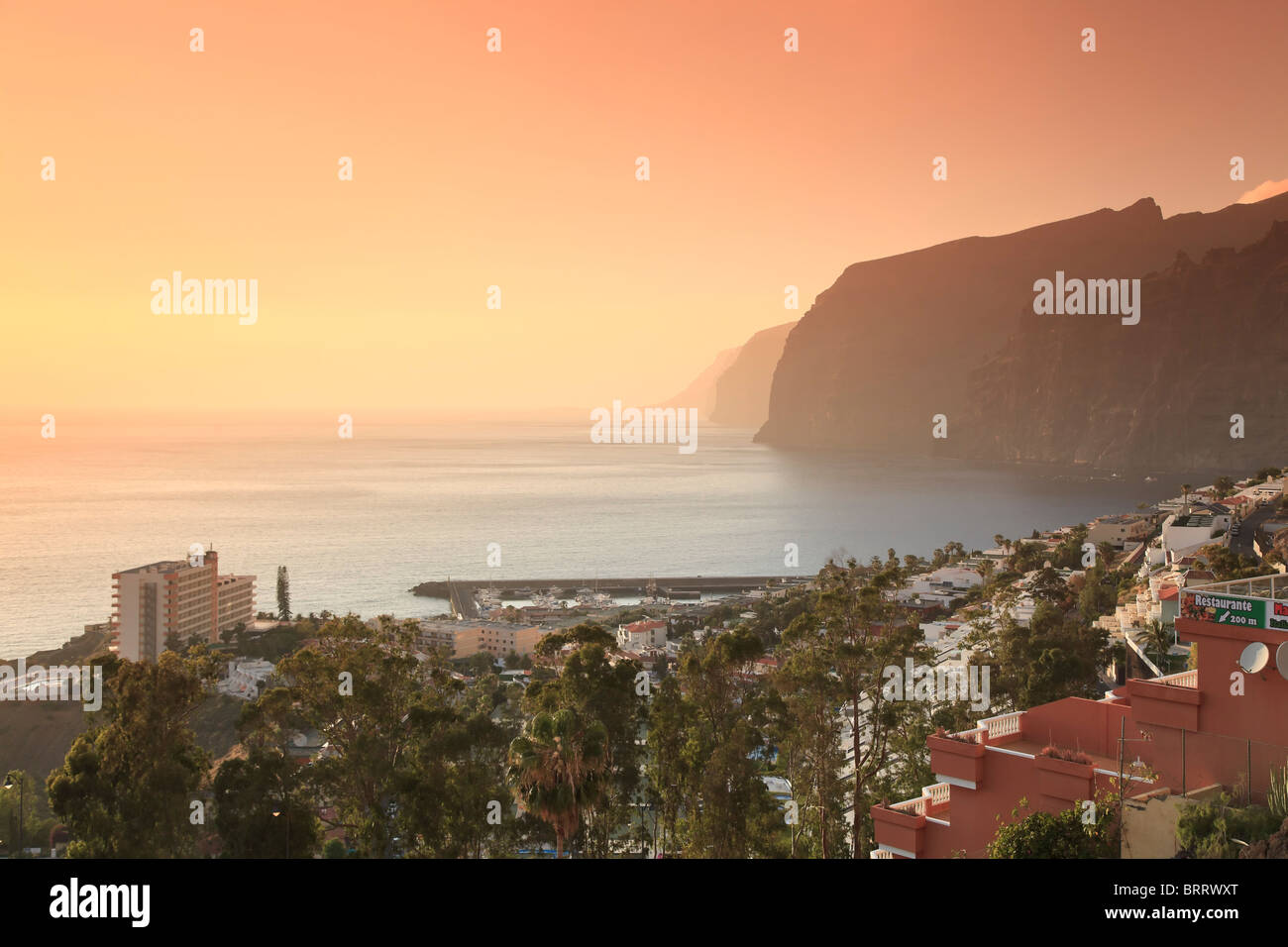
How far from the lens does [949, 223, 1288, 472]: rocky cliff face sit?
280 ft

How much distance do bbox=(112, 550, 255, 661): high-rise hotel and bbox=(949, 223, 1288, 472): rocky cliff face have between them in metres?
79.8

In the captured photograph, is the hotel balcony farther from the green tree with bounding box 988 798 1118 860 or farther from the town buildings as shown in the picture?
the town buildings

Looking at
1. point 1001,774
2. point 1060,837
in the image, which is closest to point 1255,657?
point 1001,774

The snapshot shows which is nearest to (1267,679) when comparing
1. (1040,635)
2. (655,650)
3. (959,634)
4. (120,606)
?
(1040,635)

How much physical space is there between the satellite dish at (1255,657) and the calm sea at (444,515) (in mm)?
34945

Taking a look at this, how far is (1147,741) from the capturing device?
17.7ft

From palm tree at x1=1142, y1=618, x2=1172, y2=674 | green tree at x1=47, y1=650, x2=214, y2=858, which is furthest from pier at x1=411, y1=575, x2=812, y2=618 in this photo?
green tree at x1=47, y1=650, x2=214, y2=858

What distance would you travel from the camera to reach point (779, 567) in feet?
154

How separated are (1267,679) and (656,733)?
4.38 meters

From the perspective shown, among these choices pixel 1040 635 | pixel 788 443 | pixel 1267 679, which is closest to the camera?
pixel 1267 679

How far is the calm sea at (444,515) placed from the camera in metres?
42.9

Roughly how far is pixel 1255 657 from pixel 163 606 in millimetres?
29835

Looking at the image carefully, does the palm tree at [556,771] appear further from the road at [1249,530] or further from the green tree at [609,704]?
the road at [1249,530]

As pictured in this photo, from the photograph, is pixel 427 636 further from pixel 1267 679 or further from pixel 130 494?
pixel 130 494
